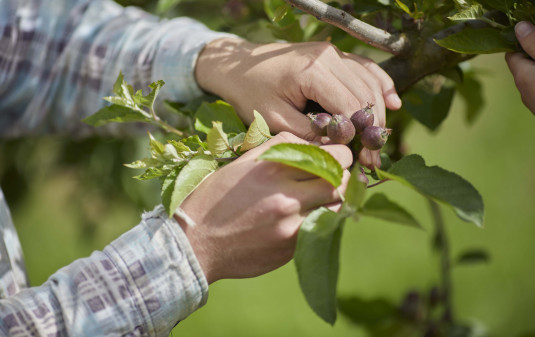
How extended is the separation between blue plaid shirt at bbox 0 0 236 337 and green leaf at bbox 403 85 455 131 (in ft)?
1.50

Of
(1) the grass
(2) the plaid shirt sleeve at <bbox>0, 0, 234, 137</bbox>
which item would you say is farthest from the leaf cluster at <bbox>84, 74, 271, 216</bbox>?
(1) the grass

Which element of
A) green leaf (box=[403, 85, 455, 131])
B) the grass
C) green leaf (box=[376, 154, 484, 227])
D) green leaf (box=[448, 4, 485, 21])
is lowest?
the grass

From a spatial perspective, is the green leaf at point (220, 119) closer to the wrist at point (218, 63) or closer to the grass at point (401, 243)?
the wrist at point (218, 63)

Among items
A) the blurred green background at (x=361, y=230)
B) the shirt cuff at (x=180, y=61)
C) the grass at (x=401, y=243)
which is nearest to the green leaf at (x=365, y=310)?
the blurred green background at (x=361, y=230)

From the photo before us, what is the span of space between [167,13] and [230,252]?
1268 mm

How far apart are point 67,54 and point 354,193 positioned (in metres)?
1.02

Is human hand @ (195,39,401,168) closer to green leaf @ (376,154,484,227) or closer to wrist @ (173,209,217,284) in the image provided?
green leaf @ (376,154,484,227)

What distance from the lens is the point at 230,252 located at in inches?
30.0

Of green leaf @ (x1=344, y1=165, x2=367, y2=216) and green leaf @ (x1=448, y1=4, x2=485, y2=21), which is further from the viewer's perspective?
green leaf @ (x1=448, y1=4, x2=485, y2=21)

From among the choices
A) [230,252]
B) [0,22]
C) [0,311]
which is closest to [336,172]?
[230,252]

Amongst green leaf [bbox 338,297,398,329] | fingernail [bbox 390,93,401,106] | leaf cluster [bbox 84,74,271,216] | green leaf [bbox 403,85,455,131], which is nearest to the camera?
leaf cluster [bbox 84,74,271,216]

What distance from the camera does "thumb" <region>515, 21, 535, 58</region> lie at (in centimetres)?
80

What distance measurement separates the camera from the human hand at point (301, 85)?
84 cm

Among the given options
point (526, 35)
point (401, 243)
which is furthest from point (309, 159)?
point (401, 243)
